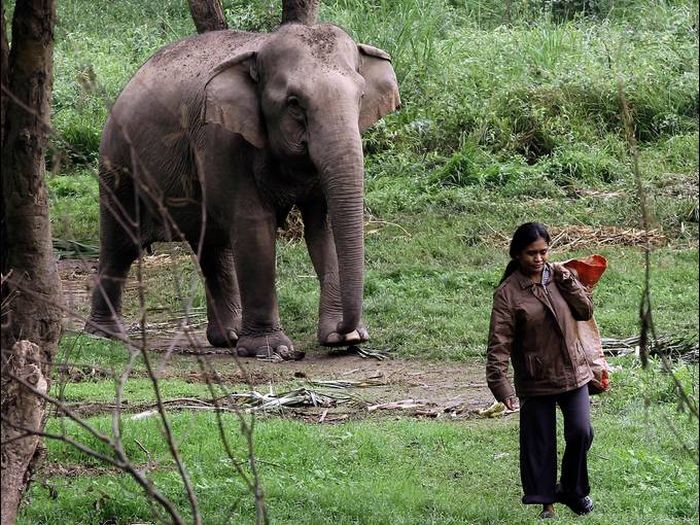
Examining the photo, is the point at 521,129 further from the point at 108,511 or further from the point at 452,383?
the point at 108,511

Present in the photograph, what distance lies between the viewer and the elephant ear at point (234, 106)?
11188 millimetres

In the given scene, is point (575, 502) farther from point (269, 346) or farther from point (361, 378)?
point (269, 346)

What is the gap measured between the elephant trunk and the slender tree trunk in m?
4.09

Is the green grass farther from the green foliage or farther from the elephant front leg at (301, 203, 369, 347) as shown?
the green foliage

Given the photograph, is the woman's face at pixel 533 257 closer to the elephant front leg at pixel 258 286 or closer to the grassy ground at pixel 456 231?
the grassy ground at pixel 456 231

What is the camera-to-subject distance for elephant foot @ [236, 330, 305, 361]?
37.4 ft

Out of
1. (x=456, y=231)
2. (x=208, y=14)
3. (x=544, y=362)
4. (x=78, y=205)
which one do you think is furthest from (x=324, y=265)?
(x=78, y=205)

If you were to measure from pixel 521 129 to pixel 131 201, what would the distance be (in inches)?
227

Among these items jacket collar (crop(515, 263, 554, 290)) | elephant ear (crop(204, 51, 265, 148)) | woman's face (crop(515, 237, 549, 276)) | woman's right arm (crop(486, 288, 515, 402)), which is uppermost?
elephant ear (crop(204, 51, 265, 148))

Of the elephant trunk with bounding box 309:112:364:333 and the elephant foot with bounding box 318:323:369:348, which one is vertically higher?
the elephant trunk with bounding box 309:112:364:333

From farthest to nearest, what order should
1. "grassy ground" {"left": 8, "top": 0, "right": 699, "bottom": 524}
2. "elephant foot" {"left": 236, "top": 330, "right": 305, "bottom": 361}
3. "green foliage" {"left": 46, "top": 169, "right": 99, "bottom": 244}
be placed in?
"green foliage" {"left": 46, "top": 169, "right": 99, "bottom": 244}
"elephant foot" {"left": 236, "top": 330, "right": 305, "bottom": 361}
"grassy ground" {"left": 8, "top": 0, "right": 699, "bottom": 524}

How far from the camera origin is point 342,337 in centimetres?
1128

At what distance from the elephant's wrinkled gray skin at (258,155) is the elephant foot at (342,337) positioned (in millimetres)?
11

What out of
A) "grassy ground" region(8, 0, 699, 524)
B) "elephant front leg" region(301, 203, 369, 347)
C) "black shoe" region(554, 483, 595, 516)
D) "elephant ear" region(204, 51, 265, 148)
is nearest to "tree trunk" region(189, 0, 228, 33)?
"grassy ground" region(8, 0, 699, 524)
